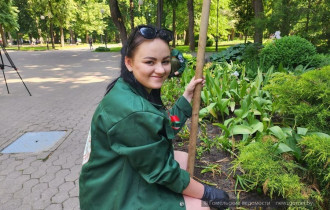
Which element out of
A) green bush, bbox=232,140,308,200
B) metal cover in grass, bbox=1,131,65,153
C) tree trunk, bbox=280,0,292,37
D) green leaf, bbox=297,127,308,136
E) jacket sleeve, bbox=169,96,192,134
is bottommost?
metal cover in grass, bbox=1,131,65,153

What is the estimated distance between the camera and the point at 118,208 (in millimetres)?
1292

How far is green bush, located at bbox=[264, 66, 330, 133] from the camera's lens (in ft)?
6.27

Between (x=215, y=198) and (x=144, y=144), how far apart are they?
0.74 metres

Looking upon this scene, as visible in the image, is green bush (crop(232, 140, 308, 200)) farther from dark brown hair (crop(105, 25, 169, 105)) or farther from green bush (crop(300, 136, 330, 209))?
dark brown hair (crop(105, 25, 169, 105))

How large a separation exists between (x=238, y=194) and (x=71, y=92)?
6.48m

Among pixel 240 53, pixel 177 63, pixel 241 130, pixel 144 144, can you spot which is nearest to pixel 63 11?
pixel 240 53

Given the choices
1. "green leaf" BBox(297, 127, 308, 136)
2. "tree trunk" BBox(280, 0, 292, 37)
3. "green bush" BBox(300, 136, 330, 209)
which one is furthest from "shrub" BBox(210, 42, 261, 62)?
"green bush" BBox(300, 136, 330, 209)

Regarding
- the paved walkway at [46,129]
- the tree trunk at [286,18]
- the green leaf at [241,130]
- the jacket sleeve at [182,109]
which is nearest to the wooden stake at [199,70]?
the jacket sleeve at [182,109]

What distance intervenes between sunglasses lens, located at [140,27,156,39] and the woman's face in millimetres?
23

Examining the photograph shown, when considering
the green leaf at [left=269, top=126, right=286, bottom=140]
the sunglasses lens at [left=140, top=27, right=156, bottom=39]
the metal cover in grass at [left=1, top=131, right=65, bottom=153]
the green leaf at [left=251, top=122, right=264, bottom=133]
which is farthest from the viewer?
the metal cover in grass at [left=1, top=131, right=65, bottom=153]

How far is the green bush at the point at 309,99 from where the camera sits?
6.27 feet

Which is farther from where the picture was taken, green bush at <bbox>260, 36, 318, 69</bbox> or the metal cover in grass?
green bush at <bbox>260, 36, 318, 69</bbox>

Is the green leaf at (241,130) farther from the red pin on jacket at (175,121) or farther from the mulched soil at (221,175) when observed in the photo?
the red pin on jacket at (175,121)

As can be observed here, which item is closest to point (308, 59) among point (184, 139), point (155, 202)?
point (184, 139)
